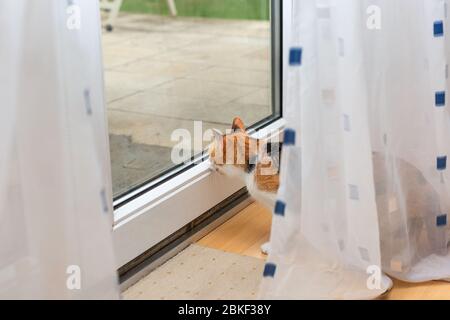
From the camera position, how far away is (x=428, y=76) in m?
1.74

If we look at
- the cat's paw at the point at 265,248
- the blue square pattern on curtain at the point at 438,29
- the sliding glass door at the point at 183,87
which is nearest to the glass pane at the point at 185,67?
the sliding glass door at the point at 183,87

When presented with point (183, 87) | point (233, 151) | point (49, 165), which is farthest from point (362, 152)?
point (183, 87)

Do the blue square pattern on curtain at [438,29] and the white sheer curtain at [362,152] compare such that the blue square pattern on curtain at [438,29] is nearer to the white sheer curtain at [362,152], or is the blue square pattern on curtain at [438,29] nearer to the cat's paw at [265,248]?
the white sheer curtain at [362,152]

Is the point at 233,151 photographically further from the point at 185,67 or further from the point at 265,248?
the point at 185,67

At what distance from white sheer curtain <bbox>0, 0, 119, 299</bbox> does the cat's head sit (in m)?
0.70

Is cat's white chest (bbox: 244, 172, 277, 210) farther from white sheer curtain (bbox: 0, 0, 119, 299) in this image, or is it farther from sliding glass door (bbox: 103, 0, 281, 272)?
white sheer curtain (bbox: 0, 0, 119, 299)

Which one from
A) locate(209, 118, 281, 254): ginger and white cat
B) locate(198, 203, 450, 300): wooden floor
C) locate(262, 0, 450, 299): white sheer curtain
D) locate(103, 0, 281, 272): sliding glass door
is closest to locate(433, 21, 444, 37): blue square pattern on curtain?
locate(262, 0, 450, 299): white sheer curtain

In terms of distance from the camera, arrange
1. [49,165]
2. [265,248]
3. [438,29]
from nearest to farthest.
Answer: [49,165] < [438,29] < [265,248]

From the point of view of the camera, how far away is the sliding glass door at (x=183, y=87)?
203cm

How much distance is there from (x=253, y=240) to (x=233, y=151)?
282 millimetres

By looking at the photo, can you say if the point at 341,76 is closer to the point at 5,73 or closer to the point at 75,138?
the point at 75,138

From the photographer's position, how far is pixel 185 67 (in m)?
2.54

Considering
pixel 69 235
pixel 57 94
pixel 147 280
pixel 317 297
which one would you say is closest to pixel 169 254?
pixel 147 280
